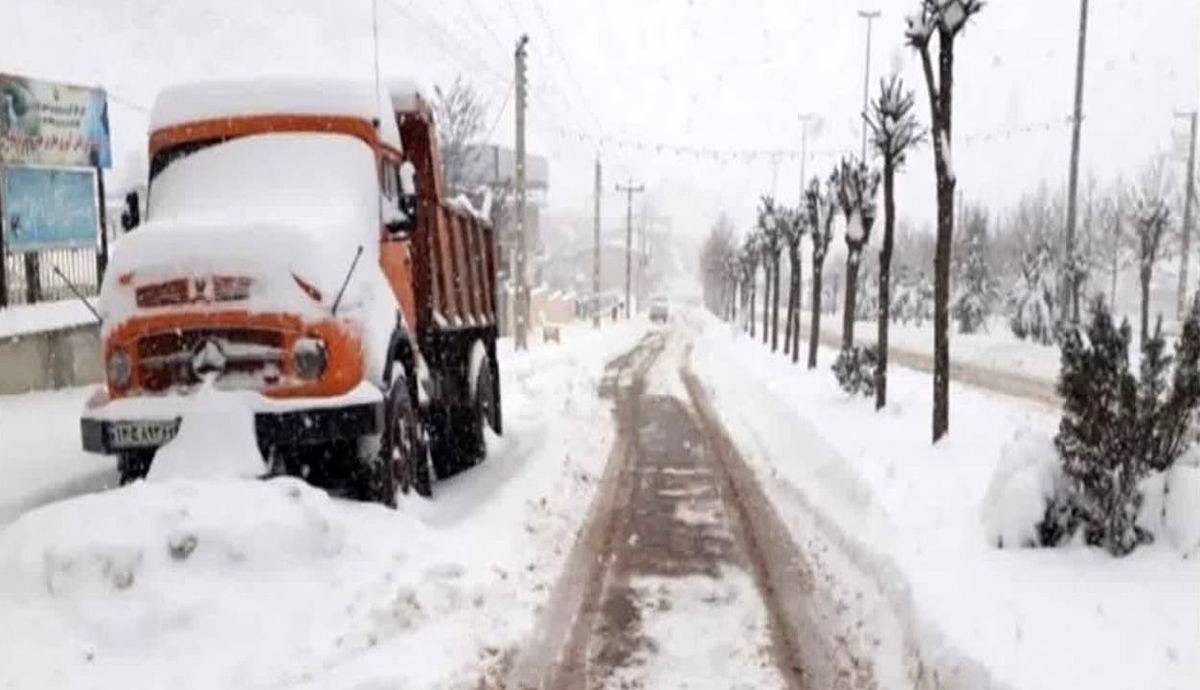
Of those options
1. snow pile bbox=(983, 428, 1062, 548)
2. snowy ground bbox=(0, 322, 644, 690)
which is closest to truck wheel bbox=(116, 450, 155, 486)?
snowy ground bbox=(0, 322, 644, 690)

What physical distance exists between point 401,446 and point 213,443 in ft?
5.38

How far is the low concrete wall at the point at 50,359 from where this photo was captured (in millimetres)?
13172

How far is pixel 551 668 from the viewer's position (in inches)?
217

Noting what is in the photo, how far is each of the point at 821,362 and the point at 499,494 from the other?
2145 cm

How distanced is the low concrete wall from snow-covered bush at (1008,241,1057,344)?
38277 millimetres

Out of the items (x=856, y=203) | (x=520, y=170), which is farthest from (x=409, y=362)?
(x=520, y=170)

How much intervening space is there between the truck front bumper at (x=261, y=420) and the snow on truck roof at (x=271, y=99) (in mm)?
2600

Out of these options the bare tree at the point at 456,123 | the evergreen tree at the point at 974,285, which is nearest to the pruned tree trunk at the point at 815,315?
the bare tree at the point at 456,123

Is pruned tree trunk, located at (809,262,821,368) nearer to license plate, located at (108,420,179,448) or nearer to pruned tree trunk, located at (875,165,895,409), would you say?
pruned tree trunk, located at (875,165,895,409)

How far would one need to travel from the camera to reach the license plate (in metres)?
6.92

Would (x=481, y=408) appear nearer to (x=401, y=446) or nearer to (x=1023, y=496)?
(x=401, y=446)

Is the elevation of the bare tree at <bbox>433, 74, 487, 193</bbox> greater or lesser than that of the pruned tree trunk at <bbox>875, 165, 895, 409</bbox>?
greater

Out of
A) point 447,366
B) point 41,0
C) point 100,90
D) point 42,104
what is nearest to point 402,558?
point 447,366

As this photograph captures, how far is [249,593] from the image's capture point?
18.9 feet
